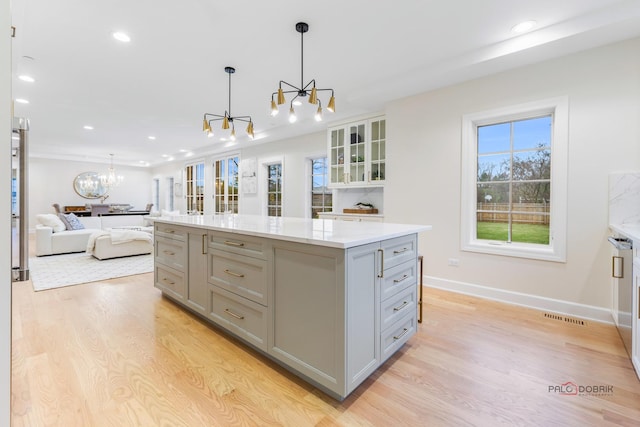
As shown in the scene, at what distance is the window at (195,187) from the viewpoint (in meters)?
8.63

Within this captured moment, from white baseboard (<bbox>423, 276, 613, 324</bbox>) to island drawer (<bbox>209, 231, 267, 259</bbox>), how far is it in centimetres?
254

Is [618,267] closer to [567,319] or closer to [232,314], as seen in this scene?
[567,319]

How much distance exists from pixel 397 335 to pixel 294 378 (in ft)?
2.44

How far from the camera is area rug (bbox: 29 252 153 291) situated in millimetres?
3834

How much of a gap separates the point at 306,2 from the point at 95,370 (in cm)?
299

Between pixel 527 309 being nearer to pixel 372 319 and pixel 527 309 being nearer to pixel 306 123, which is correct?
pixel 372 319

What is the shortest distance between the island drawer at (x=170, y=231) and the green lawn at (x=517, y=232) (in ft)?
10.7

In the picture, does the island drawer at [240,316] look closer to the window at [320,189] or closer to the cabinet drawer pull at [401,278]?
the cabinet drawer pull at [401,278]

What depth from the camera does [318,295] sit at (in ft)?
5.20

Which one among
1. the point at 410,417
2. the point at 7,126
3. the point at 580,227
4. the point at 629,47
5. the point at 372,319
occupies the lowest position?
the point at 410,417

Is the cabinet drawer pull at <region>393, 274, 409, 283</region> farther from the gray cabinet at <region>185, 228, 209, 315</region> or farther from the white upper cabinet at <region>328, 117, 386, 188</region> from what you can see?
the white upper cabinet at <region>328, 117, 386, 188</region>

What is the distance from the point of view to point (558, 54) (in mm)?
2670

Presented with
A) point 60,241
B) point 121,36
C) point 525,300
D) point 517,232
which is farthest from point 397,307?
point 60,241

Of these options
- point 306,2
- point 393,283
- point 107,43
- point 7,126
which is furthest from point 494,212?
point 107,43
